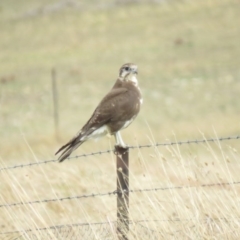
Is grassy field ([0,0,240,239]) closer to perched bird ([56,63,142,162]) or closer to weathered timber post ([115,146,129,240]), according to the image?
weathered timber post ([115,146,129,240])

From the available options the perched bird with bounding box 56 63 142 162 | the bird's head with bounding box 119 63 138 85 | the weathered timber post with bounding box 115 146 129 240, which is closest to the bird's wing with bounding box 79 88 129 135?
the perched bird with bounding box 56 63 142 162

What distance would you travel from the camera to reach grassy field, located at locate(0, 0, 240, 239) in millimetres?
7520

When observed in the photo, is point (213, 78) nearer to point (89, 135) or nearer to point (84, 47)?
point (84, 47)

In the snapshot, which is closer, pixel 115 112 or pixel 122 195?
pixel 122 195

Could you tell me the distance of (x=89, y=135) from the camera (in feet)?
28.8

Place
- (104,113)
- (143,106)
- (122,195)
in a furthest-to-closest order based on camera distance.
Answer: (143,106) → (104,113) → (122,195)

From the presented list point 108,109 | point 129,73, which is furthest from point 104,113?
point 129,73

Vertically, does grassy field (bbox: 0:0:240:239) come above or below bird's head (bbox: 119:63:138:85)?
below

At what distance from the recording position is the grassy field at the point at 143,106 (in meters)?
7.52

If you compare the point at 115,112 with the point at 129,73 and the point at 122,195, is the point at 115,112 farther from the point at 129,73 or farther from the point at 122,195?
the point at 122,195

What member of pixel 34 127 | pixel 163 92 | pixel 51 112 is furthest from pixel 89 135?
pixel 163 92

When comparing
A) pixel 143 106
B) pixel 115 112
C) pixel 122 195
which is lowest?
pixel 143 106

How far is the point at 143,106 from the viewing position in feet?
90.7

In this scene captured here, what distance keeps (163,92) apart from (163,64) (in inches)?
275
